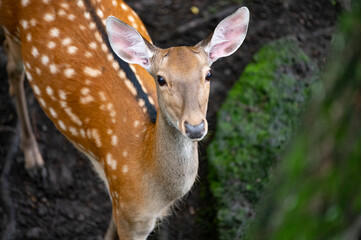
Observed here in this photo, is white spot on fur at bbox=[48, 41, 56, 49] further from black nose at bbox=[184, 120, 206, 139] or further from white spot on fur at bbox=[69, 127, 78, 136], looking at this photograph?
black nose at bbox=[184, 120, 206, 139]

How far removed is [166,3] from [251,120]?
1.28 metres

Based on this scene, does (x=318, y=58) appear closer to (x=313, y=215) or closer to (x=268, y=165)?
(x=268, y=165)

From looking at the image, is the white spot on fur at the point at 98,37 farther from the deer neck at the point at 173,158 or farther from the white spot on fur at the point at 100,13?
the deer neck at the point at 173,158

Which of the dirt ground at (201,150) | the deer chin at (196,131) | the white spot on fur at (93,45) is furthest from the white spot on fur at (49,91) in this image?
the deer chin at (196,131)

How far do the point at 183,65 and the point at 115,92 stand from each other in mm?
622

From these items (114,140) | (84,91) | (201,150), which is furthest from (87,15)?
(201,150)

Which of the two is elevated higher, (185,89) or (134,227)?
(185,89)

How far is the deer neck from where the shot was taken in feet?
7.70

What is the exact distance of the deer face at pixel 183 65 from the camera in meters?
2.12

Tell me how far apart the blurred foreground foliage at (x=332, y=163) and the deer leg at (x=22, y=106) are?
8.65 feet

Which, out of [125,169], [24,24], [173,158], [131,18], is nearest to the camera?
[173,158]

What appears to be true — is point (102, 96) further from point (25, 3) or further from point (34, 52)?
point (25, 3)

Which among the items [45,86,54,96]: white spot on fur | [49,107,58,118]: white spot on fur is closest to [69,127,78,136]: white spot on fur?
[49,107,58,118]: white spot on fur

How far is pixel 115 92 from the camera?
2709 millimetres
